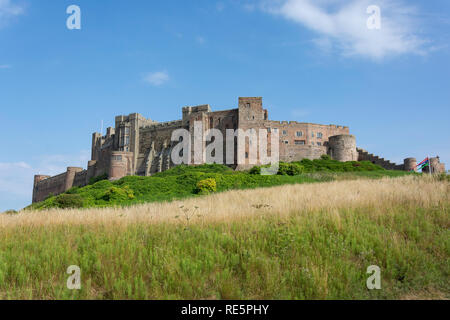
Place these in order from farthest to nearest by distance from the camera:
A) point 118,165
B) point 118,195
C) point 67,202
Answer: point 118,165, point 118,195, point 67,202

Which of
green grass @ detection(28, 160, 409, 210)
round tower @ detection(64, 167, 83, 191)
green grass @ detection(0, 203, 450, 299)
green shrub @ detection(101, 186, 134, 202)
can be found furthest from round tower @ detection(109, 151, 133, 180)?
green grass @ detection(0, 203, 450, 299)

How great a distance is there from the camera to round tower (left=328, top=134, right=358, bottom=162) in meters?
48.2

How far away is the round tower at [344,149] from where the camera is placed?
158ft

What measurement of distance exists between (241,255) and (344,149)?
148ft

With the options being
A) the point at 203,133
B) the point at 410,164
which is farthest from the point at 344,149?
the point at 203,133

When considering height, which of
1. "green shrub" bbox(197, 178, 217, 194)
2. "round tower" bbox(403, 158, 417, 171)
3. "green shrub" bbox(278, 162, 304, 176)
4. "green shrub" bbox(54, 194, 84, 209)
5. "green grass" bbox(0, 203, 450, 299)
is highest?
"round tower" bbox(403, 158, 417, 171)

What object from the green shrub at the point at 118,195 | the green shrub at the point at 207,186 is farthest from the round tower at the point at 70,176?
the green shrub at the point at 207,186

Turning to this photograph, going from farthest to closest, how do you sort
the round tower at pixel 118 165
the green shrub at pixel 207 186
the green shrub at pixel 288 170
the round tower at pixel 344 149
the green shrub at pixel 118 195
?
the round tower at pixel 118 165 < the round tower at pixel 344 149 < the green shrub at pixel 288 170 < the green shrub at pixel 207 186 < the green shrub at pixel 118 195

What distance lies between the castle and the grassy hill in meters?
35.2

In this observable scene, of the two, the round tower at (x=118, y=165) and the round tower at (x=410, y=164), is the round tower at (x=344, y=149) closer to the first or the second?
the round tower at (x=410, y=164)

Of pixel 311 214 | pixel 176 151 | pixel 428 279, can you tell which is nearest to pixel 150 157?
pixel 176 151

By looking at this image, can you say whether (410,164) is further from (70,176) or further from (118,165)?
(70,176)

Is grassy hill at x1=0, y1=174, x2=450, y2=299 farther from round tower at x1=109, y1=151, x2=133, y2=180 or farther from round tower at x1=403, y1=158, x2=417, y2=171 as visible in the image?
round tower at x1=109, y1=151, x2=133, y2=180

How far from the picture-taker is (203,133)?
49.5 m
